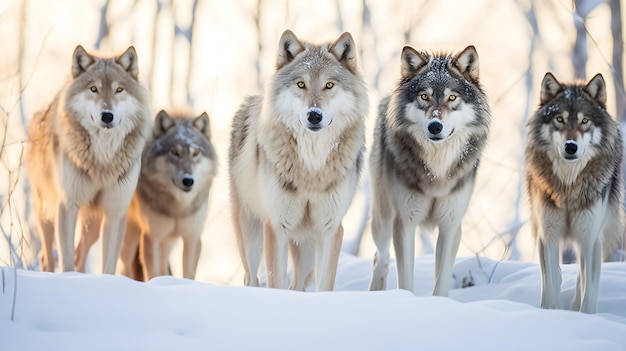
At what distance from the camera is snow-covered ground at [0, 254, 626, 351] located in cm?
393

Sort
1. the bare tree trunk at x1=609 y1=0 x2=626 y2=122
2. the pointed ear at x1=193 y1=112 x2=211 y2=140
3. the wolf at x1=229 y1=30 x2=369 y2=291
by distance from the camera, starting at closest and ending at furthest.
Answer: the wolf at x1=229 y1=30 x2=369 y2=291 → the pointed ear at x1=193 y1=112 x2=211 y2=140 → the bare tree trunk at x1=609 y1=0 x2=626 y2=122

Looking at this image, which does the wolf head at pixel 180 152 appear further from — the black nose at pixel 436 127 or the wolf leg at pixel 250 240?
the black nose at pixel 436 127

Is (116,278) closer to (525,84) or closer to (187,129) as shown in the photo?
(187,129)

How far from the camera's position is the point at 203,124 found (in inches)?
323

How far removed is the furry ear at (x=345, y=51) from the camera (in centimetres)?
612

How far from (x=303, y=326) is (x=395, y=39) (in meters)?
11.7

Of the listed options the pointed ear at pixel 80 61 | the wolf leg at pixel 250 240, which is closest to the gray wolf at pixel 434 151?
the wolf leg at pixel 250 240

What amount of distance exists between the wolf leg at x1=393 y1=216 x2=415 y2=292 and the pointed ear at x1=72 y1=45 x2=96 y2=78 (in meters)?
2.98

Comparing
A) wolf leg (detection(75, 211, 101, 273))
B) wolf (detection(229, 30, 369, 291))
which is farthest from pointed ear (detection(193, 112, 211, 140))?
wolf (detection(229, 30, 369, 291))

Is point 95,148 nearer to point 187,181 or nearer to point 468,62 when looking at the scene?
point 187,181

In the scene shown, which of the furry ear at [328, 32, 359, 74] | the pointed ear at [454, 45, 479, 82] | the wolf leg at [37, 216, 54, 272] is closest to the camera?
the furry ear at [328, 32, 359, 74]

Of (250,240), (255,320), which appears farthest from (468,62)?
(255,320)

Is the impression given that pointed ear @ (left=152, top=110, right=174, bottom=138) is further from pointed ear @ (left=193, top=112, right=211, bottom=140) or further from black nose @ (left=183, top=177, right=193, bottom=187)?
black nose @ (left=183, top=177, right=193, bottom=187)

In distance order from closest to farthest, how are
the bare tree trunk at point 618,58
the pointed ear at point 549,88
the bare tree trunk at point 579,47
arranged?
the pointed ear at point 549,88
the bare tree trunk at point 618,58
the bare tree trunk at point 579,47
